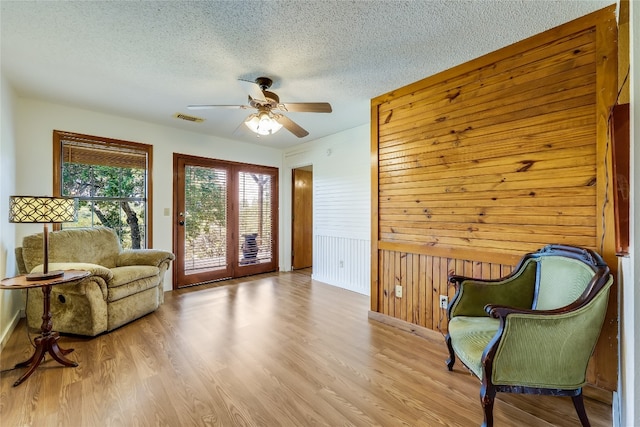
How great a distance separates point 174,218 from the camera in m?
4.19

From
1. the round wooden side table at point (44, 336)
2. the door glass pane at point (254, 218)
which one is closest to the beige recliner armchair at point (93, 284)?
the round wooden side table at point (44, 336)

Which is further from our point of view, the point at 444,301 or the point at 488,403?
the point at 444,301

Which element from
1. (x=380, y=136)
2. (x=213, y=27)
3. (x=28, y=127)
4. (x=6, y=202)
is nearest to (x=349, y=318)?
(x=380, y=136)

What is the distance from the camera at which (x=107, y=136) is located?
361cm

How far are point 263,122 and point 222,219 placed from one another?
258 centimetres

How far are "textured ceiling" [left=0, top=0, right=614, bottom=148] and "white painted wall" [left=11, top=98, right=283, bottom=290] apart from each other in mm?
301

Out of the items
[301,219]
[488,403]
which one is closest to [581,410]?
[488,403]

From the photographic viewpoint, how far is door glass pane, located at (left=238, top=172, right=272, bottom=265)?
495 centimetres

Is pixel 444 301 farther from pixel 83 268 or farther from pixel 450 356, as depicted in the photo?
pixel 83 268

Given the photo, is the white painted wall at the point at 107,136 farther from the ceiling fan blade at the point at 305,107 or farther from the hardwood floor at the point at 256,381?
the ceiling fan blade at the point at 305,107

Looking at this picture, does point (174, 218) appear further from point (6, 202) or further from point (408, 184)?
point (408, 184)

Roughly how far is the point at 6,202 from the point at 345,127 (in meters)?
3.91

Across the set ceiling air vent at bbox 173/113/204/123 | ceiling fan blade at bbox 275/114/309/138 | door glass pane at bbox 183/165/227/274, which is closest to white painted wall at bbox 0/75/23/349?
ceiling air vent at bbox 173/113/204/123

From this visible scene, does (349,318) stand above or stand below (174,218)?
below
